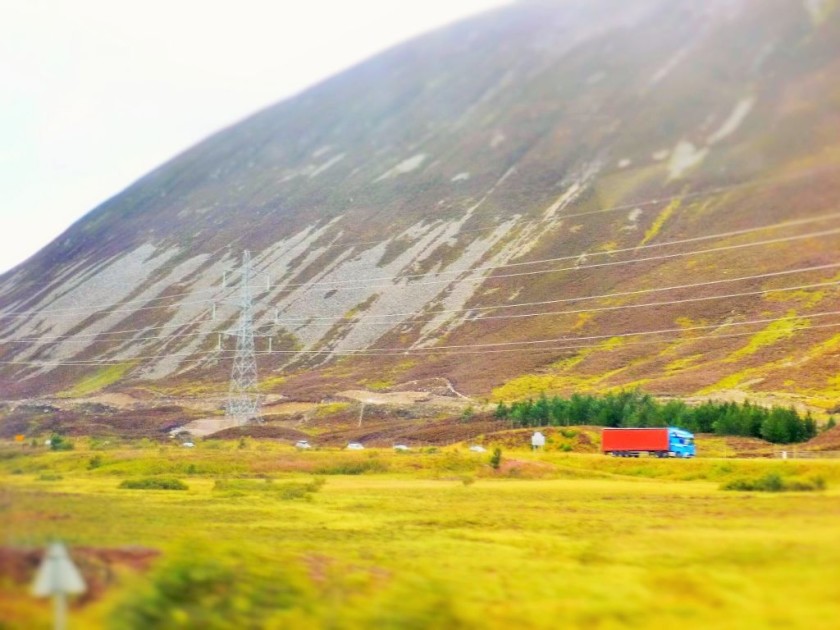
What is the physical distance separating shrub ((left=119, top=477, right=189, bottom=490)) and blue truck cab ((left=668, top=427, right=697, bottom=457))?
31033mm

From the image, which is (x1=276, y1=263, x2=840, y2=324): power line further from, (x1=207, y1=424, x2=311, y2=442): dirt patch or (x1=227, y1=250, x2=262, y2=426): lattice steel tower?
(x1=207, y1=424, x2=311, y2=442): dirt patch

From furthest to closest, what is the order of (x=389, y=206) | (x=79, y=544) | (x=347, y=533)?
(x=389, y=206), (x=347, y=533), (x=79, y=544)

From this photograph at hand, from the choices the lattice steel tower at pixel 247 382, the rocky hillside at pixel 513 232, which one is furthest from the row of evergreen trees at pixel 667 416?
the lattice steel tower at pixel 247 382

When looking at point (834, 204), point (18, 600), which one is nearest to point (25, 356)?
point (834, 204)

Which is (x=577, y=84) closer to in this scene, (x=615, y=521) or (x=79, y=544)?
(x=615, y=521)

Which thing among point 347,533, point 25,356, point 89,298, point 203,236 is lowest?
point 347,533

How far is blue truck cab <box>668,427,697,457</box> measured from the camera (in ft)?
189

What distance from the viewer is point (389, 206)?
141 m

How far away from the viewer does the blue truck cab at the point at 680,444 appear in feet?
189

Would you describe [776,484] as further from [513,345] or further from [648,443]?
[513,345]

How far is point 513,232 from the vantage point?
122438 millimetres

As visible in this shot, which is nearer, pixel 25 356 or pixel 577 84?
pixel 577 84

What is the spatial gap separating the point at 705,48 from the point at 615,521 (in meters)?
53.2

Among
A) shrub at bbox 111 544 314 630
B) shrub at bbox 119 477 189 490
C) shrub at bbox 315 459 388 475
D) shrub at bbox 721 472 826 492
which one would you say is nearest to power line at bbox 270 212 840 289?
shrub at bbox 721 472 826 492
